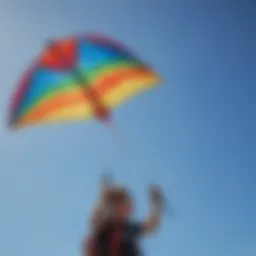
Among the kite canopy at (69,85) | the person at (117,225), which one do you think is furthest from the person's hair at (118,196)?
the kite canopy at (69,85)

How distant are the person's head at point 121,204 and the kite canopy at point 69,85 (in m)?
1.16

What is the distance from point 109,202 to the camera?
5.81m

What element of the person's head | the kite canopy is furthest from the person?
the kite canopy

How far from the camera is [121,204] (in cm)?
581

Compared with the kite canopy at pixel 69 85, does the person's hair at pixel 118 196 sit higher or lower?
lower

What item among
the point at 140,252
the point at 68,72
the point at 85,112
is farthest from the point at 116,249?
the point at 68,72

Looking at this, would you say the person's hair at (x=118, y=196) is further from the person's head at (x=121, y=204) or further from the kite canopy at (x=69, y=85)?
the kite canopy at (x=69, y=85)

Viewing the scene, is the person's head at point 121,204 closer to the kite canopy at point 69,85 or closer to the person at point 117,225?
the person at point 117,225

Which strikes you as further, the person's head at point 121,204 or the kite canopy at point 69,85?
the kite canopy at point 69,85

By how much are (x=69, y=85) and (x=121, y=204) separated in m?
1.88

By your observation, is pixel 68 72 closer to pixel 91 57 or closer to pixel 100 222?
pixel 91 57

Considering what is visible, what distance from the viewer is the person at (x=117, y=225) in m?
5.57

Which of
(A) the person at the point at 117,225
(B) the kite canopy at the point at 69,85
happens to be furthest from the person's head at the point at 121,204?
(B) the kite canopy at the point at 69,85

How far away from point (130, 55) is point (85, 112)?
3.35ft
